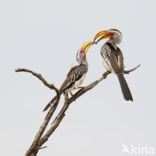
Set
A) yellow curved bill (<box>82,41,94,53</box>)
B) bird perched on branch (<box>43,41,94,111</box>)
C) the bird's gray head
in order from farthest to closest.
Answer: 1. the bird's gray head
2. yellow curved bill (<box>82,41,94,53</box>)
3. bird perched on branch (<box>43,41,94,111</box>)

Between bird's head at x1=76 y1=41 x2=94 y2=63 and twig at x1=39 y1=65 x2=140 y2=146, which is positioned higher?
bird's head at x1=76 y1=41 x2=94 y2=63

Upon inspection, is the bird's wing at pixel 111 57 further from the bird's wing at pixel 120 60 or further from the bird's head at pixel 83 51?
the bird's head at pixel 83 51

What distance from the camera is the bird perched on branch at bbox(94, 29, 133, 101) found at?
8055 mm

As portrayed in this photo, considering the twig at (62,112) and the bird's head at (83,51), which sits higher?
the bird's head at (83,51)

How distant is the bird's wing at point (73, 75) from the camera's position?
8.31 meters

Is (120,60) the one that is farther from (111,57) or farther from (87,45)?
(87,45)

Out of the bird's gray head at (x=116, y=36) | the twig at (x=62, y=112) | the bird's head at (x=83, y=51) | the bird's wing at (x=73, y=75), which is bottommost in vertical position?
the twig at (x=62, y=112)

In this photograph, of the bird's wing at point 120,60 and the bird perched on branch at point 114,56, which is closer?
the bird perched on branch at point 114,56

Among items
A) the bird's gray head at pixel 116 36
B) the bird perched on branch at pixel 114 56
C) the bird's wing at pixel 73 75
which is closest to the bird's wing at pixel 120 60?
the bird perched on branch at pixel 114 56

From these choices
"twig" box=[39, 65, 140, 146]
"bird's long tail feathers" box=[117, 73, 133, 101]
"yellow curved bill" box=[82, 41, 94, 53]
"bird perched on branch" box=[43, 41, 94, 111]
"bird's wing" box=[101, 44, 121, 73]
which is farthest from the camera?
"yellow curved bill" box=[82, 41, 94, 53]

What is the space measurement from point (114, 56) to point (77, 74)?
87 cm

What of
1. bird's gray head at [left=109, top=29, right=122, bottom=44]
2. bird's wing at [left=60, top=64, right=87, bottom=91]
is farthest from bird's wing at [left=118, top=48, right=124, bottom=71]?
bird's wing at [left=60, top=64, right=87, bottom=91]

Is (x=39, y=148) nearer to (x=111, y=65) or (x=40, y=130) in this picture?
(x=40, y=130)

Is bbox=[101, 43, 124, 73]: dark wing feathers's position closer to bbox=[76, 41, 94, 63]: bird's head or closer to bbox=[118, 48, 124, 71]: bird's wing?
bbox=[118, 48, 124, 71]: bird's wing
